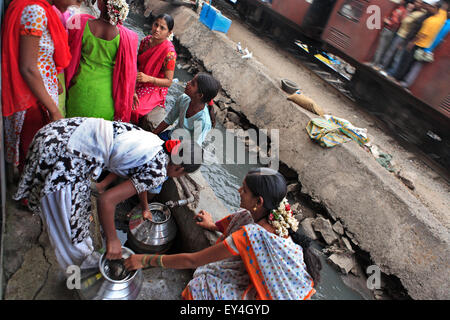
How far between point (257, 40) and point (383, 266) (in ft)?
28.7

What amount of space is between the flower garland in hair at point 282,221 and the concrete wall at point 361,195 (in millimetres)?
3618

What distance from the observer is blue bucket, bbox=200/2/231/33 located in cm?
898

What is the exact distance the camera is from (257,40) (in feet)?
35.8

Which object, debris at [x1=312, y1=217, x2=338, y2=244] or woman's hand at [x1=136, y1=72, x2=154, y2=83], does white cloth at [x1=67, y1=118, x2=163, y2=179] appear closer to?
woman's hand at [x1=136, y1=72, x2=154, y2=83]

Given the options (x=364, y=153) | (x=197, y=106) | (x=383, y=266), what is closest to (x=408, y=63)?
(x=364, y=153)

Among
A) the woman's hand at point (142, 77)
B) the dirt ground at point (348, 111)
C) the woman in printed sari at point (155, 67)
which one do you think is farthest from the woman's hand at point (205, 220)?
the dirt ground at point (348, 111)

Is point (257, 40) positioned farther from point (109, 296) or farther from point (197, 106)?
point (109, 296)

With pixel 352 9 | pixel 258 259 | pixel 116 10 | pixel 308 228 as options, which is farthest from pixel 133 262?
pixel 352 9

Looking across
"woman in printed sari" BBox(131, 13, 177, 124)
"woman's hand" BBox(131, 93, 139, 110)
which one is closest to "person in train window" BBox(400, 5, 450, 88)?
"woman in printed sari" BBox(131, 13, 177, 124)

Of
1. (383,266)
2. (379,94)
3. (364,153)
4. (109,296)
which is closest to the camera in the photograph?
(109,296)

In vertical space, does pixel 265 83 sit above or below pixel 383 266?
above

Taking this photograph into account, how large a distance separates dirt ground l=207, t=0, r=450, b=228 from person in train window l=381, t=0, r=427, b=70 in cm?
162

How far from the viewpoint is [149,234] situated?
259 cm

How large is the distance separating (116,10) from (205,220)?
1.91 meters
